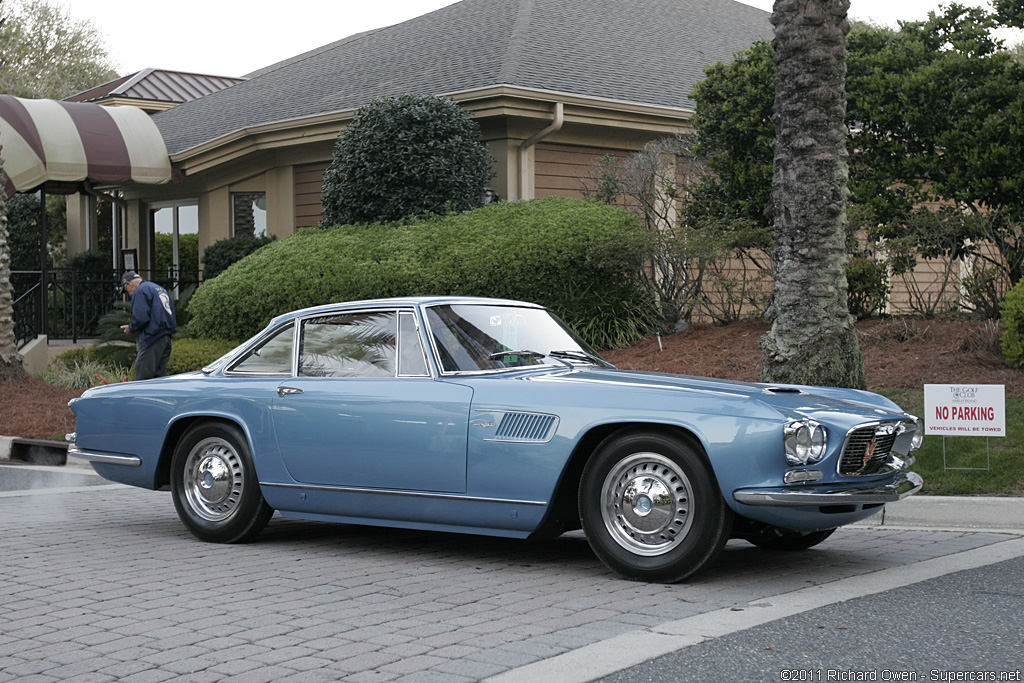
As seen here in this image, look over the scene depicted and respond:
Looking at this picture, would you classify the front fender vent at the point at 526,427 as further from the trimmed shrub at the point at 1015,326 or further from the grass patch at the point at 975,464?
the trimmed shrub at the point at 1015,326

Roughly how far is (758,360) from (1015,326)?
2.68 metres

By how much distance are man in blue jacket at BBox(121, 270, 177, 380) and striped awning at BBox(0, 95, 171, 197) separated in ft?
21.0

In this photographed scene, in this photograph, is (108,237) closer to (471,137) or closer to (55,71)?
(471,137)

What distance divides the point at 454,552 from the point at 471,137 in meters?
10.9

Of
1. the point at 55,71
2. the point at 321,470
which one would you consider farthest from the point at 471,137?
the point at 55,71

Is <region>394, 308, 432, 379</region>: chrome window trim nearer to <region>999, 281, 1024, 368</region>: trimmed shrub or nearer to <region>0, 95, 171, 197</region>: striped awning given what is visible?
<region>999, 281, 1024, 368</region>: trimmed shrub

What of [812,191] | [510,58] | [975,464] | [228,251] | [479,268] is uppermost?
[510,58]

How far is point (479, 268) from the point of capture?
14.3 m

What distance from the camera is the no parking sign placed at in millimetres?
8102

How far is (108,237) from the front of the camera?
86.1 ft

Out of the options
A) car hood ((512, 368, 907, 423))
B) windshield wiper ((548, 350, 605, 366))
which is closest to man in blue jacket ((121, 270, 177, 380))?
windshield wiper ((548, 350, 605, 366))

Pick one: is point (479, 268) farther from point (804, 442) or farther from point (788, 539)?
point (804, 442)

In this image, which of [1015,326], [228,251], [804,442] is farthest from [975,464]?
[228,251]

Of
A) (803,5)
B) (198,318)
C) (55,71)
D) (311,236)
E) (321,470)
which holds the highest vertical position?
(55,71)
